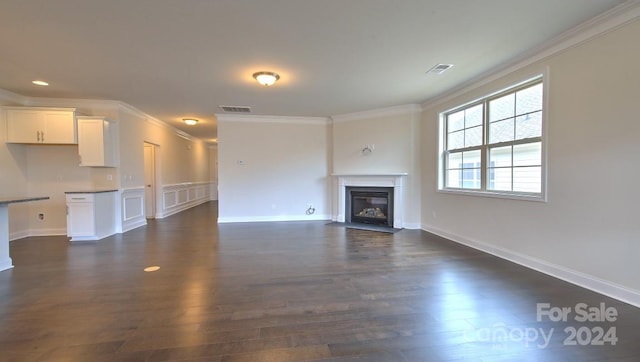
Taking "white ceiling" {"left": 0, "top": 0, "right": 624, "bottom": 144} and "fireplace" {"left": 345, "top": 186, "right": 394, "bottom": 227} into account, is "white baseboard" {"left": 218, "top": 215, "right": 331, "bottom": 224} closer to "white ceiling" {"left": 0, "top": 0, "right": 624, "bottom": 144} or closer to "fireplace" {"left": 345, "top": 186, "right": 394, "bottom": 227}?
"fireplace" {"left": 345, "top": 186, "right": 394, "bottom": 227}

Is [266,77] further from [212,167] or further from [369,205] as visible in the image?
[212,167]

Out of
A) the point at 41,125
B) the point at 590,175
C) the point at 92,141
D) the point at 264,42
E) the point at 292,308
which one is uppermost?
the point at 264,42

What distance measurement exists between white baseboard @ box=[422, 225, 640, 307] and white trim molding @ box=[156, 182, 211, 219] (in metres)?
7.54

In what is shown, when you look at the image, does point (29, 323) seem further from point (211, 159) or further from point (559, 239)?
point (211, 159)

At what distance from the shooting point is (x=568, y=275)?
9.63 ft

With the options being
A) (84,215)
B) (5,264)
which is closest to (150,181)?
(84,215)

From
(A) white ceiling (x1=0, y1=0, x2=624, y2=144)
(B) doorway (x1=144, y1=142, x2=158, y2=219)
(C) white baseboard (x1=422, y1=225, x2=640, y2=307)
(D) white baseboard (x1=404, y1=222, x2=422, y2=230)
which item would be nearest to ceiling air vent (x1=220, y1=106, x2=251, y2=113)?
(A) white ceiling (x1=0, y1=0, x2=624, y2=144)

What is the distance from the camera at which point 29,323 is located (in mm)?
2150

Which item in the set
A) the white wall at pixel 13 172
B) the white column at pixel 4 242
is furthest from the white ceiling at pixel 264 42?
the white column at pixel 4 242

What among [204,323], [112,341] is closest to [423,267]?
[204,323]

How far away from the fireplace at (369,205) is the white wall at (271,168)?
2.39 feet

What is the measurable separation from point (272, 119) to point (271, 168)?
1213mm

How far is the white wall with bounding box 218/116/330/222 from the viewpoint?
21.9ft

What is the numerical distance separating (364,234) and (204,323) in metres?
3.71
